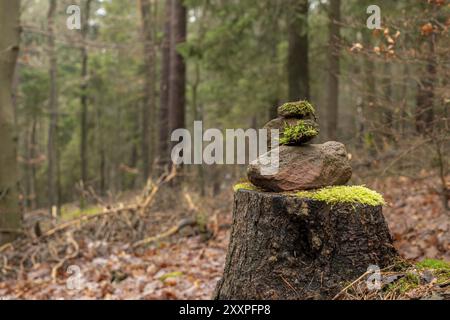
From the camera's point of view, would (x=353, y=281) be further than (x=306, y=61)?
No

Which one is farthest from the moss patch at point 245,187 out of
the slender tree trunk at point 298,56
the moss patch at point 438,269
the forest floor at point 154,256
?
the slender tree trunk at point 298,56

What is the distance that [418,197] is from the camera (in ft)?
28.6

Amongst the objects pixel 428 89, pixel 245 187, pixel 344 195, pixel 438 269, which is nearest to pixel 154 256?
pixel 245 187

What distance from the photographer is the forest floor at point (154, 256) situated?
19.7 feet

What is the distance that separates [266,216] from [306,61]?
7020mm

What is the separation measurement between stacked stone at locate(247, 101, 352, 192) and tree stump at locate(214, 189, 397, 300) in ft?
0.51

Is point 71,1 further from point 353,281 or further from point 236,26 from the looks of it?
point 353,281

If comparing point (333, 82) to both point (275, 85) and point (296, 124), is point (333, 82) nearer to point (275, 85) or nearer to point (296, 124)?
point (275, 85)

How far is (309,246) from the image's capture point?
3238 millimetres

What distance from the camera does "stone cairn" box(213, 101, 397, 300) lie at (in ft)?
10.6

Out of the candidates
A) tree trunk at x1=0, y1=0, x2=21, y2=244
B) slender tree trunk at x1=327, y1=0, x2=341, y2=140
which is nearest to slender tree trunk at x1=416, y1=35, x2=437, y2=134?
slender tree trunk at x1=327, y1=0, x2=341, y2=140

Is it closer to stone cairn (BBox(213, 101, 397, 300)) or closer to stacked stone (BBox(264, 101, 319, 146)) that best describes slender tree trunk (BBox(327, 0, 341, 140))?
stacked stone (BBox(264, 101, 319, 146))

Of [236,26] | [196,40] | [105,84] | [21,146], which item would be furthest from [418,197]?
[21,146]

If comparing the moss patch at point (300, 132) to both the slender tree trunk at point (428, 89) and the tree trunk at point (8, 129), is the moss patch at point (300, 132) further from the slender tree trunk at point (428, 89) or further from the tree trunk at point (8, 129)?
the tree trunk at point (8, 129)
